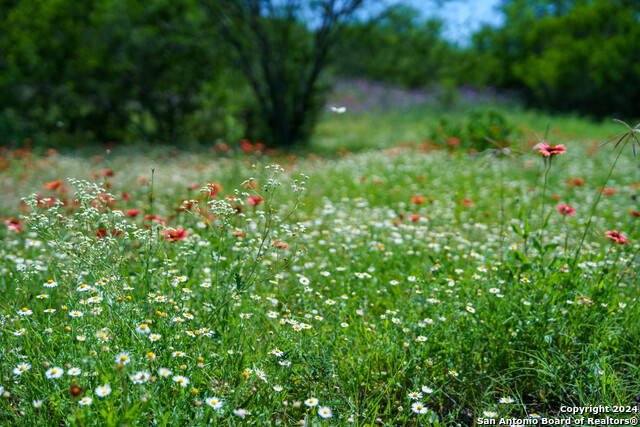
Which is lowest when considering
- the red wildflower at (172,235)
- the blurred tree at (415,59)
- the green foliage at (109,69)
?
the red wildflower at (172,235)

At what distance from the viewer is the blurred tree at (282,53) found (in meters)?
11.4

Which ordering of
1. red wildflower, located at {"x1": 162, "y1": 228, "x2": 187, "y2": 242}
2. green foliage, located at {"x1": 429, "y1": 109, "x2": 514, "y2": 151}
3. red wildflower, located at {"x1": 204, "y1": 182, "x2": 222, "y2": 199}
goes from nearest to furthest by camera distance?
red wildflower, located at {"x1": 204, "y1": 182, "x2": 222, "y2": 199}, red wildflower, located at {"x1": 162, "y1": 228, "x2": 187, "y2": 242}, green foliage, located at {"x1": 429, "y1": 109, "x2": 514, "y2": 151}

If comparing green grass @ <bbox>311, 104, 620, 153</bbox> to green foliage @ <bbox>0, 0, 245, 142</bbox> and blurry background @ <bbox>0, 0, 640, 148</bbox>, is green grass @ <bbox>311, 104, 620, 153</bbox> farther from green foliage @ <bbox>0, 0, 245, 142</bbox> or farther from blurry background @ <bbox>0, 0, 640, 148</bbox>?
green foliage @ <bbox>0, 0, 245, 142</bbox>

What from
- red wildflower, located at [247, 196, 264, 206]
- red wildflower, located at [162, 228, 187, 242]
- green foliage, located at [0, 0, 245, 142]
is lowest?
red wildflower, located at [162, 228, 187, 242]

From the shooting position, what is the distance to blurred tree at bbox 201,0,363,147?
1142cm

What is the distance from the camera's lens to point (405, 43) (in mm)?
21453

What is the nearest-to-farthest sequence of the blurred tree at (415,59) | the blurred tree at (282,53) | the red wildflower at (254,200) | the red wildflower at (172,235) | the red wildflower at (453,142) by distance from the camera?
the red wildflower at (172,235)
the red wildflower at (254,200)
the red wildflower at (453,142)
the blurred tree at (282,53)
the blurred tree at (415,59)

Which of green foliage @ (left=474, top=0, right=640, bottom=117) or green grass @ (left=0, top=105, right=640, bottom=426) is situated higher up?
green foliage @ (left=474, top=0, right=640, bottom=117)

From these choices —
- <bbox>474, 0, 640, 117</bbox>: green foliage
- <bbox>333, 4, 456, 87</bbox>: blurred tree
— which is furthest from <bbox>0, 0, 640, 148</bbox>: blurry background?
<bbox>474, 0, 640, 117</bbox>: green foliage

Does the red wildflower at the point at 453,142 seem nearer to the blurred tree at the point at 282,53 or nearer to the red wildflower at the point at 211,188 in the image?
the blurred tree at the point at 282,53

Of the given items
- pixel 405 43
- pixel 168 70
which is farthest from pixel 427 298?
pixel 405 43

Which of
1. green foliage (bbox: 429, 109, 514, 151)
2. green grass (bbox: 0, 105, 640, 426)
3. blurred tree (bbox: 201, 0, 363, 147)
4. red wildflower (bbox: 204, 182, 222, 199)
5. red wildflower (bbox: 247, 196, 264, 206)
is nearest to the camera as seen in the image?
green grass (bbox: 0, 105, 640, 426)

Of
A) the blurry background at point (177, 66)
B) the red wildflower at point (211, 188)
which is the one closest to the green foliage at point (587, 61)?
the blurry background at point (177, 66)

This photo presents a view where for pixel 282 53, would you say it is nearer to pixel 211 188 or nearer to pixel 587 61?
pixel 211 188
